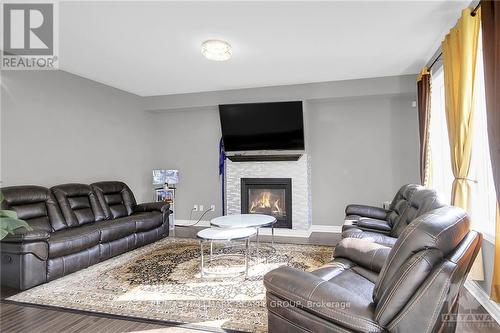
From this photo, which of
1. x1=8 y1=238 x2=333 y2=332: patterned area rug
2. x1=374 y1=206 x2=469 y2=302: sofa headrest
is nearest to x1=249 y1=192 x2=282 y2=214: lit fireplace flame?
x1=8 y1=238 x2=333 y2=332: patterned area rug

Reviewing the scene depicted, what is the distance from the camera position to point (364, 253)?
86.4 inches

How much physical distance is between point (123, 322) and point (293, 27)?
3.13 meters

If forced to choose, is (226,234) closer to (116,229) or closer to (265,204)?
(116,229)

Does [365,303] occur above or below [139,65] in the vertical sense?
below

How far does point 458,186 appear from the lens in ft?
9.35

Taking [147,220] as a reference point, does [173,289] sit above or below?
below

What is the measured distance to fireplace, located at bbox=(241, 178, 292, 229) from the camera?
562 centimetres

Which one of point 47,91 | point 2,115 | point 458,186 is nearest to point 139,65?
point 47,91

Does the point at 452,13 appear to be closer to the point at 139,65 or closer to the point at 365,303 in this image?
the point at 365,303

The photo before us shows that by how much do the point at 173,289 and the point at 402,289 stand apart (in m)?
2.34

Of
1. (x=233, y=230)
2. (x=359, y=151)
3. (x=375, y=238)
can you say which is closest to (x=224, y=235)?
(x=233, y=230)

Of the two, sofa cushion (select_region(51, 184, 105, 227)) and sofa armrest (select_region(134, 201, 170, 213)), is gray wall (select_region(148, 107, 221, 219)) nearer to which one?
sofa armrest (select_region(134, 201, 170, 213))

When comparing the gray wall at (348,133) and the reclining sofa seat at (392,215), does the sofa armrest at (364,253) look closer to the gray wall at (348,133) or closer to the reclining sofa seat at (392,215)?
the reclining sofa seat at (392,215)

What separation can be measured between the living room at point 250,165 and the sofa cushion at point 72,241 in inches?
0.7
